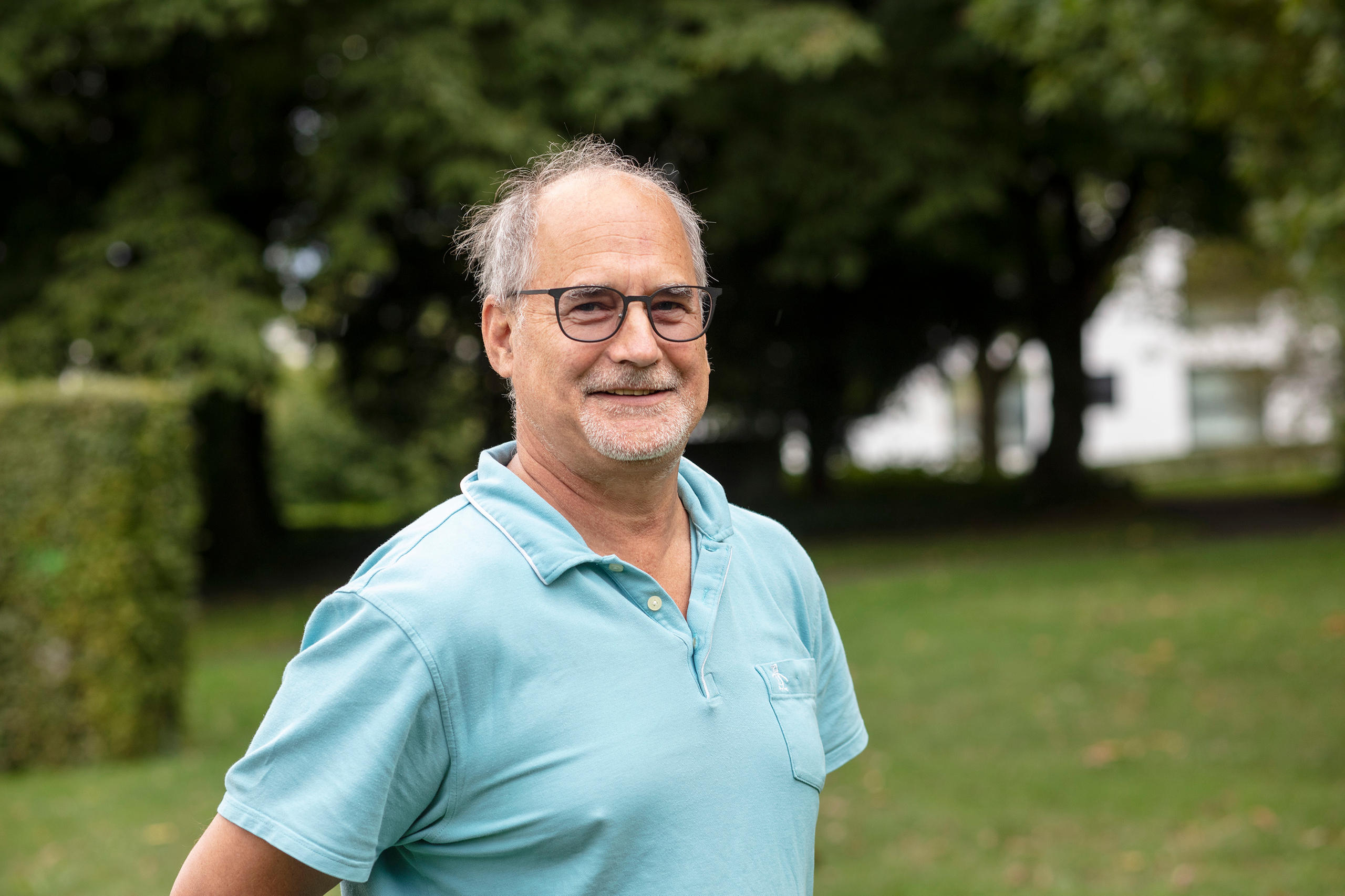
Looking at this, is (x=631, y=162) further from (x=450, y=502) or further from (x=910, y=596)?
(x=910, y=596)

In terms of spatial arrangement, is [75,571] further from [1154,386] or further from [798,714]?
[1154,386]

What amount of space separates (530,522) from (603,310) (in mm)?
335

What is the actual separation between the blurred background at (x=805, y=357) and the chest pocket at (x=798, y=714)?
404cm

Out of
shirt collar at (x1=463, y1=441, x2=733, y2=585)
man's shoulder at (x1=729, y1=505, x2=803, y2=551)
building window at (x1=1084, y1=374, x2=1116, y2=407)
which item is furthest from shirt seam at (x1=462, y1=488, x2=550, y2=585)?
building window at (x1=1084, y1=374, x2=1116, y2=407)

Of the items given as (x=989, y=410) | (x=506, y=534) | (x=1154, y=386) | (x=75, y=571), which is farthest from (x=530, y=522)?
(x=1154, y=386)

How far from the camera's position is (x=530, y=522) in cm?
182

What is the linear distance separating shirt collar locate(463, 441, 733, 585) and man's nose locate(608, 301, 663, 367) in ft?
0.78

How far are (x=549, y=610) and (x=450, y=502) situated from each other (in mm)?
243

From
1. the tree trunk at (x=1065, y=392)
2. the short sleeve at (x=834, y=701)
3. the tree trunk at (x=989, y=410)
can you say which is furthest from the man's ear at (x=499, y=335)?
the tree trunk at (x=989, y=410)

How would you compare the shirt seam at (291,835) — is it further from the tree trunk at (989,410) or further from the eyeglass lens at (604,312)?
the tree trunk at (989,410)

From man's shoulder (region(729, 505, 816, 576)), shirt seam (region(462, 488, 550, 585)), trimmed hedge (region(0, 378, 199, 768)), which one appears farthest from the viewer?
trimmed hedge (region(0, 378, 199, 768))

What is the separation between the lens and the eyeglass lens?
1.90 m

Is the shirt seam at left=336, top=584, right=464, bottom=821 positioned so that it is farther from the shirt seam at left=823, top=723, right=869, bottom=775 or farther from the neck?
the shirt seam at left=823, top=723, right=869, bottom=775

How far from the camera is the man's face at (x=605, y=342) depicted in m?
1.90
